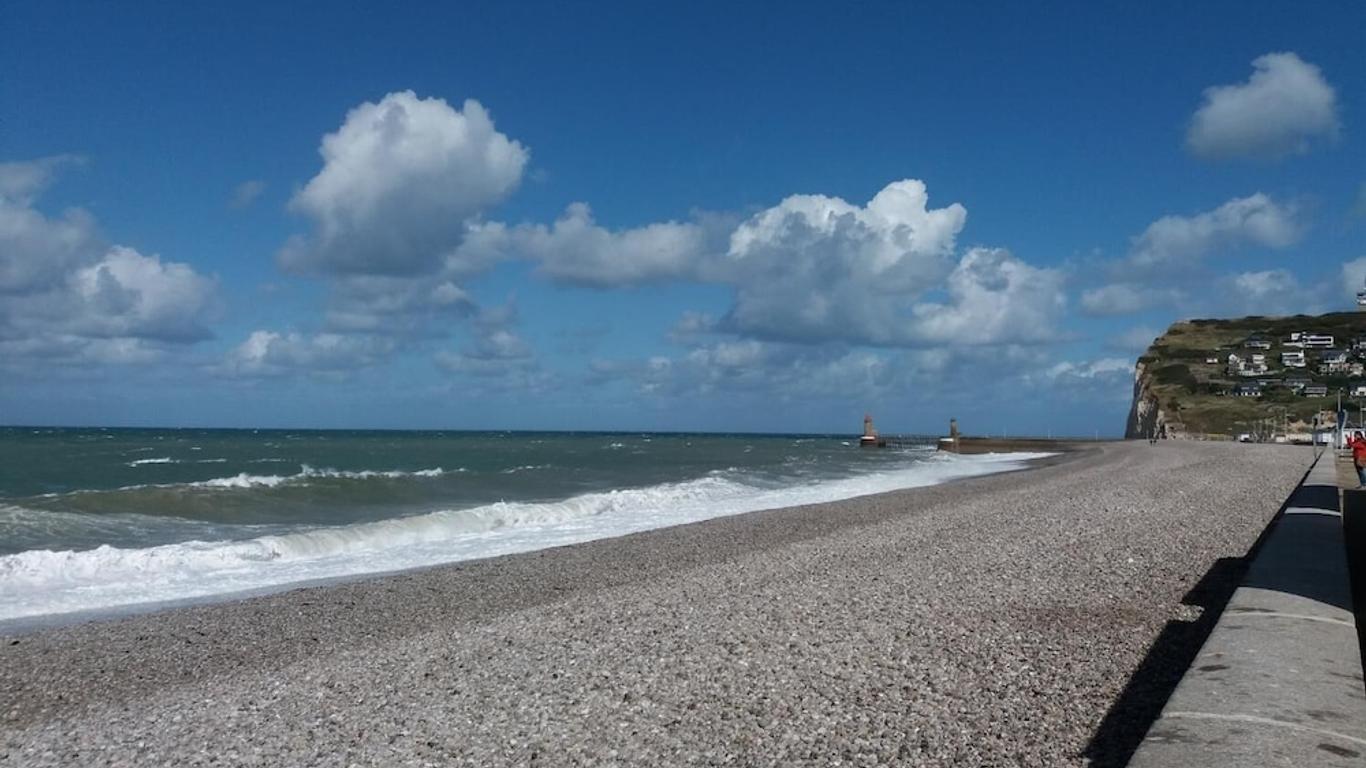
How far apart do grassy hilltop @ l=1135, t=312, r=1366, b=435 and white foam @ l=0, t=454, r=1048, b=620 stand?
7515cm

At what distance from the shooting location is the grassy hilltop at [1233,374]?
8744cm

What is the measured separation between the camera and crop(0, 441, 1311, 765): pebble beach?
5.24 meters

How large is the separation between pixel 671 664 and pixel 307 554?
1194cm

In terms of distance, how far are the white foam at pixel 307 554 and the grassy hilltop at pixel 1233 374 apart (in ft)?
247

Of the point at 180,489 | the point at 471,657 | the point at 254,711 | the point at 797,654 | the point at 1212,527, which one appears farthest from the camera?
the point at 180,489

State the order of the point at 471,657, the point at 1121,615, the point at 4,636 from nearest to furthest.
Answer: the point at 471,657 < the point at 1121,615 < the point at 4,636

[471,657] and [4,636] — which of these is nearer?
[471,657]

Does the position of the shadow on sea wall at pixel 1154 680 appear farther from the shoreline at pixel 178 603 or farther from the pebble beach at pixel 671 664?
the shoreline at pixel 178 603

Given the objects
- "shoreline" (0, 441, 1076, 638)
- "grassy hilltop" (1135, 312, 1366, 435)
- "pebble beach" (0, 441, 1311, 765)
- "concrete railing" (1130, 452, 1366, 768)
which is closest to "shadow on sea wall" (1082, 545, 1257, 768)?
"pebble beach" (0, 441, 1311, 765)

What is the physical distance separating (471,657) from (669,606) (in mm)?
2103

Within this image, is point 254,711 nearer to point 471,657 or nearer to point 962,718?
point 471,657

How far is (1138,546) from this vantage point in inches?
476

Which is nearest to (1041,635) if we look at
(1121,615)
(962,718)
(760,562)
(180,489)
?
(1121,615)

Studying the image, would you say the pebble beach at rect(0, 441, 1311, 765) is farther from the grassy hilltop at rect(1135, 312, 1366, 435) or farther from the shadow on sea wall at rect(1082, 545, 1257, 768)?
the grassy hilltop at rect(1135, 312, 1366, 435)
